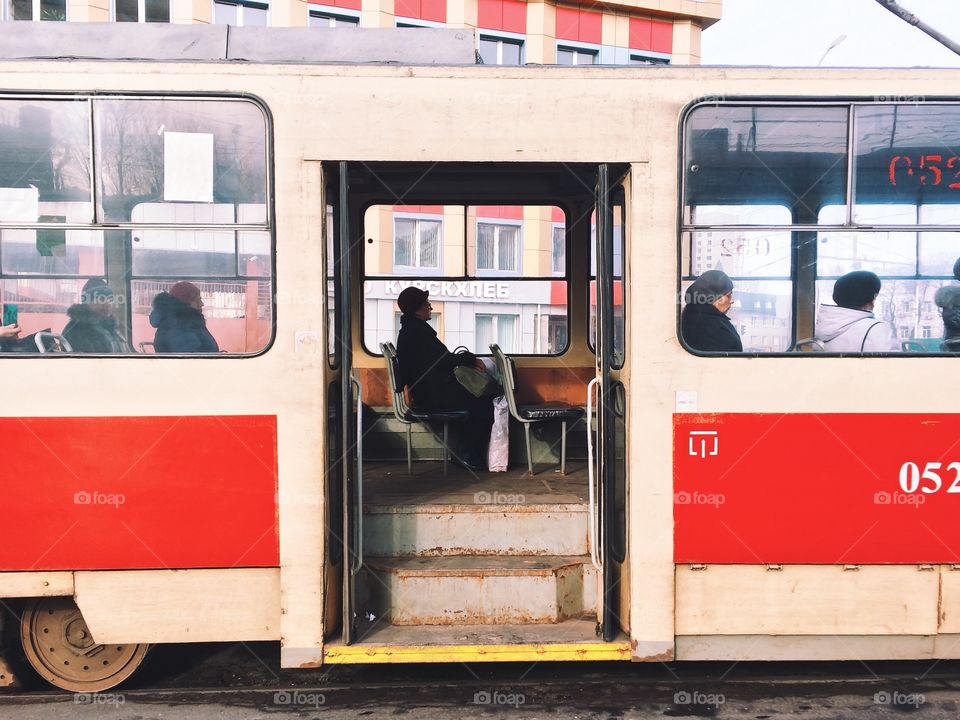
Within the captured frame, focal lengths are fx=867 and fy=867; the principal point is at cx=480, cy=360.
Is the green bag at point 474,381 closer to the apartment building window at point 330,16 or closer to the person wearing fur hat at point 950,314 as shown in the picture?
the person wearing fur hat at point 950,314

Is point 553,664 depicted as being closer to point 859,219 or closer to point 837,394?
point 837,394

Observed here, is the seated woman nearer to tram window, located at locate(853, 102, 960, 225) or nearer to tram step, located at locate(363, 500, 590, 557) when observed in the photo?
tram step, located at locate(363, 500, 590, 557)

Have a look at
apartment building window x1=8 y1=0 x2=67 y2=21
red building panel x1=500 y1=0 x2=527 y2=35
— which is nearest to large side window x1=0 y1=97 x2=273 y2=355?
apartment building window x1=8 y1=0 x2=67 y2=21

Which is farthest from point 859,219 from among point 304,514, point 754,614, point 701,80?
point 304,514

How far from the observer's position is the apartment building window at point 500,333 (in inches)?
261

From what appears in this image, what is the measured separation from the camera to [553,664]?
491 cm

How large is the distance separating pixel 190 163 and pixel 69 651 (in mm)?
2562

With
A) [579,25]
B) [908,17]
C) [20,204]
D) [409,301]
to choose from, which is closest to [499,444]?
[409,301]

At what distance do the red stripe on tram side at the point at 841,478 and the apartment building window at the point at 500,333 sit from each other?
2.48 meters

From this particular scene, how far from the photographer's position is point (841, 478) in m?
4.22

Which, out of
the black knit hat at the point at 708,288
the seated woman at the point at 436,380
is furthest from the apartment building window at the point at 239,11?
the black knit hat at the point at 708,288

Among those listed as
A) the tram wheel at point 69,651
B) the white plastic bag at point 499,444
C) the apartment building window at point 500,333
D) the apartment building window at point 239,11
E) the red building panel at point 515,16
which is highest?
the red building panel at point 515,16

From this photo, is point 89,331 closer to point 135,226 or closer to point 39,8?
point 135,226

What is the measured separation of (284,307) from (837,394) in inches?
107
